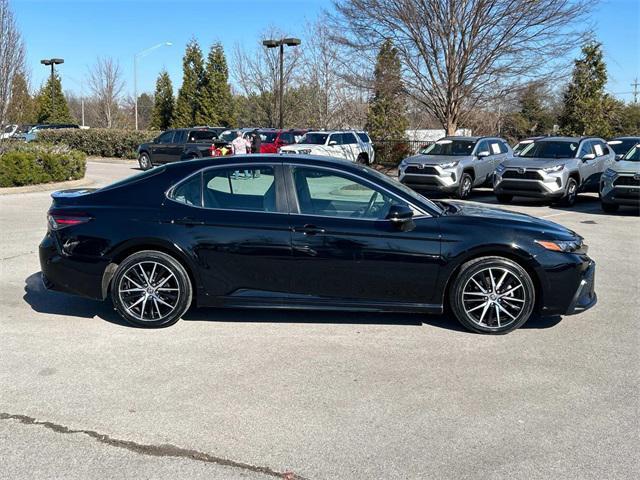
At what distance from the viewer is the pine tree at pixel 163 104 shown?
4715 centimetres

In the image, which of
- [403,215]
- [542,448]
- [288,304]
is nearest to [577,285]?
[403,215]

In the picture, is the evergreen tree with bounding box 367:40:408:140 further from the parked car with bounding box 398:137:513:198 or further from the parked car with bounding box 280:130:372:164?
the parked car with bounding box 398:137:513:198

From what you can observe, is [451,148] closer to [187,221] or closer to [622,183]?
[622,183]

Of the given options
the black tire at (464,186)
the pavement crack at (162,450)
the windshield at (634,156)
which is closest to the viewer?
the pavement crack at (162,450)

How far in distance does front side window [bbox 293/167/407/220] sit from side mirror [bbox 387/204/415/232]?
0.46 ft

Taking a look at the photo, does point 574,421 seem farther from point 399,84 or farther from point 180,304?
→ point 399,84

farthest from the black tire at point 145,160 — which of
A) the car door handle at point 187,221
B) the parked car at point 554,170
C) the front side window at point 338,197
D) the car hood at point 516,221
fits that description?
the car hood at point 516,221

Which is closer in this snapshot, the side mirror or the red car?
the side mirror

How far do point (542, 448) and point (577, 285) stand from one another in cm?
218

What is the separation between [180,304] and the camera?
17.9 feet

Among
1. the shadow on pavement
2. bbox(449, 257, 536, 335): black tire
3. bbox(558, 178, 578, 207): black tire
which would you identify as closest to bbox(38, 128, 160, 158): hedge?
bbox(558, 178, 578, 207): black tire

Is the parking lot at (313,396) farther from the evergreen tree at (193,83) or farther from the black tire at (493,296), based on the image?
the evergreen tree at (193,83)

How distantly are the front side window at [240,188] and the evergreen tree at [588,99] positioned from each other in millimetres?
30965

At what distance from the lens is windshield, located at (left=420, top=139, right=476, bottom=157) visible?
17766 mm
